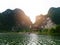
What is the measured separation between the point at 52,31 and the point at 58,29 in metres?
6.04

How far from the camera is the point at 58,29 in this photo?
576 ft

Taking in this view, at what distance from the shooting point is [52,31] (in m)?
178
